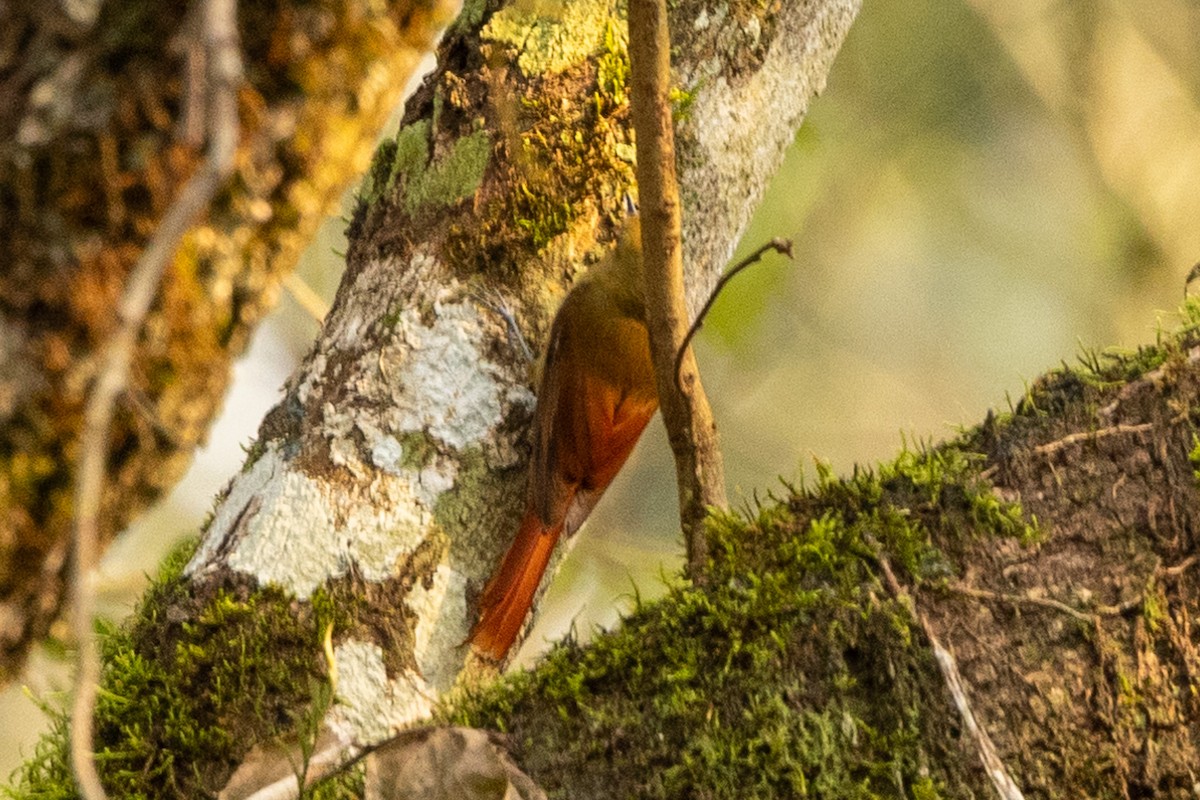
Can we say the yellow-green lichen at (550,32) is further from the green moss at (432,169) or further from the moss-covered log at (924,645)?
the moss-covered log at (924,645)

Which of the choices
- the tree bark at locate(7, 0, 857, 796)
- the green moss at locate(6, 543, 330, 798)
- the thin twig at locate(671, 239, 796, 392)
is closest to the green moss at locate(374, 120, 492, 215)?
the tree bark at locate(7, 0, 857, 796)

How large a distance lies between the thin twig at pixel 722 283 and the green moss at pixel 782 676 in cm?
32

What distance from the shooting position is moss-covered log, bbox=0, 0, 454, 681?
3.56 feet

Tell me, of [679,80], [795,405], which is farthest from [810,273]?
[679,80]

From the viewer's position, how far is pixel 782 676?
1.55m

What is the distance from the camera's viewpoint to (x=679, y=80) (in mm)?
2615

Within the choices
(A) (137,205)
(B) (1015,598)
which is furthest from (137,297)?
(B) (1015,598)

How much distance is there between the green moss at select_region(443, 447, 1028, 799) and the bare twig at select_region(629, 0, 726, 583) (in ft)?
0.47

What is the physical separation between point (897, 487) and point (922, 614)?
0.20 metres

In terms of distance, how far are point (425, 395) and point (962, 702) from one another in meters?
1.15

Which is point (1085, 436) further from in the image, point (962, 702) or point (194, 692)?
point (194, 692)

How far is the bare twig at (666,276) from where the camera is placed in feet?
6.19

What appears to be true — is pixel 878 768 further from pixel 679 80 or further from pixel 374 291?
pixel 679 80

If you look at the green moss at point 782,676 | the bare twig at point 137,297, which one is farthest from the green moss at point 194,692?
A: the bare twig at point 137,297
